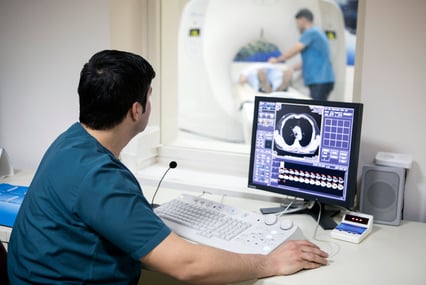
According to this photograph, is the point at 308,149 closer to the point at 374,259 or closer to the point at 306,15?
the point at 374,259

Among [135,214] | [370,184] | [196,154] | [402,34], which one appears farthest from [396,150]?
[135,214]

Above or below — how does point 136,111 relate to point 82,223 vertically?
above

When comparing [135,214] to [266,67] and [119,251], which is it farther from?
[266,67]

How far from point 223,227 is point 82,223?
543 mm

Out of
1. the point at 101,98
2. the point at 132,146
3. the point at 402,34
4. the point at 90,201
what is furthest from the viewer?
the point at 132,146

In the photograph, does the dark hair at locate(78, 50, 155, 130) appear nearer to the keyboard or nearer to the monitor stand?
the keyboard

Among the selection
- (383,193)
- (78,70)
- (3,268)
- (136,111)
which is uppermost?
(78,70)

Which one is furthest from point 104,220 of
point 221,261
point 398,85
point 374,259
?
point 398,85

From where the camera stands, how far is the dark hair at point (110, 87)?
4.30 ft

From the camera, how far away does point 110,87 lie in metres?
1.31

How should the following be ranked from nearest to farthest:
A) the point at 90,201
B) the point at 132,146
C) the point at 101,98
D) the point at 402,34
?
the point at 90,201
the point at 101,98
the point at 402,34
the point at 132,146

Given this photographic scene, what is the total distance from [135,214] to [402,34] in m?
1.25

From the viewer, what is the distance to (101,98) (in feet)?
4.30

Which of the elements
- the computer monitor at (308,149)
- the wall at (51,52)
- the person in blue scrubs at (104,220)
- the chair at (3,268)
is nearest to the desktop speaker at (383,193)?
the computer monitor at (308,149)
